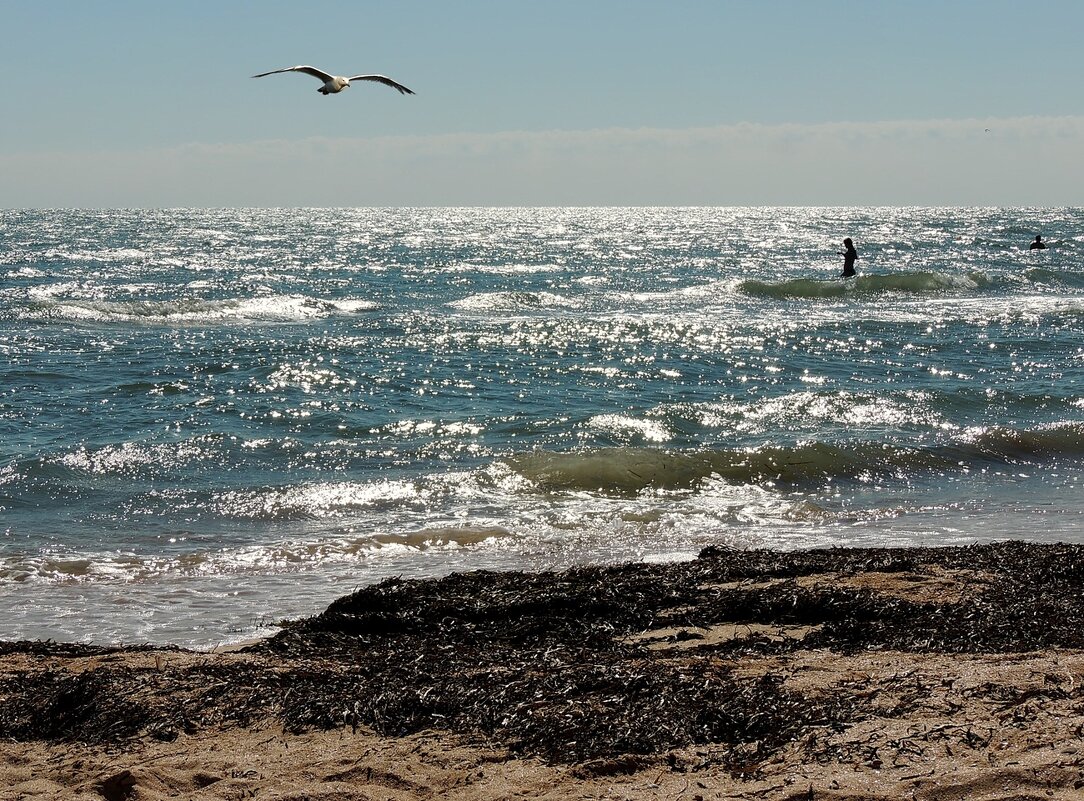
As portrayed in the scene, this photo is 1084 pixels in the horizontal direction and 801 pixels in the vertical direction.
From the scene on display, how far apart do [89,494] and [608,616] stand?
23.9 ft

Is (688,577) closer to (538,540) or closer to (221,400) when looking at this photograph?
(538,540)

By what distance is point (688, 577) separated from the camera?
24.3ft

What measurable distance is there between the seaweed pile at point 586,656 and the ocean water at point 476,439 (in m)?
1.40

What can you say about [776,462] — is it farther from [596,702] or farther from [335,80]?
[596,702]

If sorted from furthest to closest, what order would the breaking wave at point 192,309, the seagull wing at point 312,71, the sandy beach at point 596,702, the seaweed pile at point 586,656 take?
the breaking wave at point 192,309 → the seagull wing at point 312,71 → the seaweed pile at point 586,656 → the sandy beach at point 596,702

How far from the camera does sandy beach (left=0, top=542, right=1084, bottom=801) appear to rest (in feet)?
13.1

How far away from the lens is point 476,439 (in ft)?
46.8

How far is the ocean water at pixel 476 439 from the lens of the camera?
9352mm

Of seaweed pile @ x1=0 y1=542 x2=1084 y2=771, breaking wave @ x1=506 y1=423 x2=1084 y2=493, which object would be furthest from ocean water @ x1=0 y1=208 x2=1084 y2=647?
seaweed pile @ x1=0 y1=542 x2=1084 y2=771

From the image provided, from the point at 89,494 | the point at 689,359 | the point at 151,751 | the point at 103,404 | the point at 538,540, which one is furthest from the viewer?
the point at 689,359

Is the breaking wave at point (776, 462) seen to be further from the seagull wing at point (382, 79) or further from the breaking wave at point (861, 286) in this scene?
the breaking wave at point (861, 286)

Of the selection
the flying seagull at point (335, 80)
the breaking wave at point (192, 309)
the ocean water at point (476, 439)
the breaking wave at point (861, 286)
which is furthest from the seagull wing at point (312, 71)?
the breaking wave at point (861, 286)

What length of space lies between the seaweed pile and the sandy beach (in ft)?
0.05

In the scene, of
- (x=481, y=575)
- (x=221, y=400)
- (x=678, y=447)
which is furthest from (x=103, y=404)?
(x=481, y=575)
